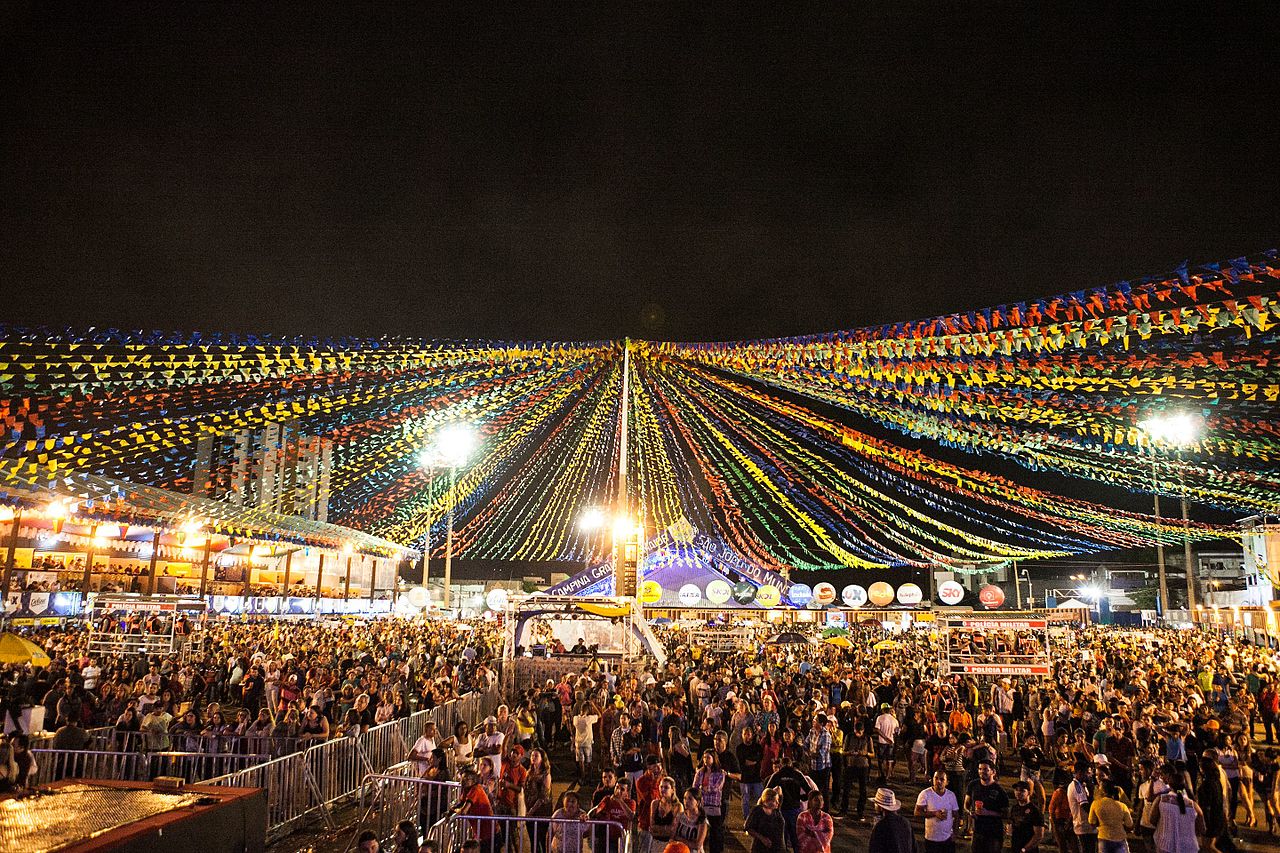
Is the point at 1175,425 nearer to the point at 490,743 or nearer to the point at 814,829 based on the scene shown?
the point at 490,743

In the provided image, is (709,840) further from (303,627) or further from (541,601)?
(303,627)

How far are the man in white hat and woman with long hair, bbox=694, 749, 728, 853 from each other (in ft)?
6.60

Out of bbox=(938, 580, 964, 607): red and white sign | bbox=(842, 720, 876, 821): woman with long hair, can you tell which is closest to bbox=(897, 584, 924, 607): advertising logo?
bbox=(938, 580, 964, 607): red and white sign

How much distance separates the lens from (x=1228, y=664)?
23.6m

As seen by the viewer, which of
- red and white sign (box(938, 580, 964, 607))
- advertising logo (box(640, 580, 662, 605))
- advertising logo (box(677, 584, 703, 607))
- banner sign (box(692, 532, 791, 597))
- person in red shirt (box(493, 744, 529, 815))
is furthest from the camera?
banner sign (box(692, 532, 791, 597))

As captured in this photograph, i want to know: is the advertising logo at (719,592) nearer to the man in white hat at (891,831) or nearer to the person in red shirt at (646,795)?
the person in red shirt at (646,795)

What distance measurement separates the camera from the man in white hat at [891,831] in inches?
284

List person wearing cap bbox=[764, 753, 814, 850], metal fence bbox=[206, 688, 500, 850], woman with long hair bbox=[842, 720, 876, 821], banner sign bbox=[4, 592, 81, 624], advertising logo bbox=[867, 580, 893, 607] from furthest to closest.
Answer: advertising logo bbox=[867, 580, 893, 607], banner sign bbox=[4, 592, 81, 624], woman with long hair bbox=[842, 720, 876, 821], metal fence bbox=[206, 688, 500, 850], person wearing cap bbox=[764, 753, 814, 850]

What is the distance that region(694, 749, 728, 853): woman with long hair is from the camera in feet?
29.1

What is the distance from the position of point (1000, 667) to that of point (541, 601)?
44.1ft

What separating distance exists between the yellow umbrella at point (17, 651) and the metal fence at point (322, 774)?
667 cm

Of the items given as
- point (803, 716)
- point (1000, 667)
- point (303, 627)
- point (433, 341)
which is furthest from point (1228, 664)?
point (303, 627)

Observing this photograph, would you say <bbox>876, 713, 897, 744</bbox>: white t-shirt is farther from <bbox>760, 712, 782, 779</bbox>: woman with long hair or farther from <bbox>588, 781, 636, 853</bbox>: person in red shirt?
<bbox>588, 781, 636, 853</bbox>: person in red shirt

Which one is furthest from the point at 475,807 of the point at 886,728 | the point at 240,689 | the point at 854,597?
the point at 854,597
